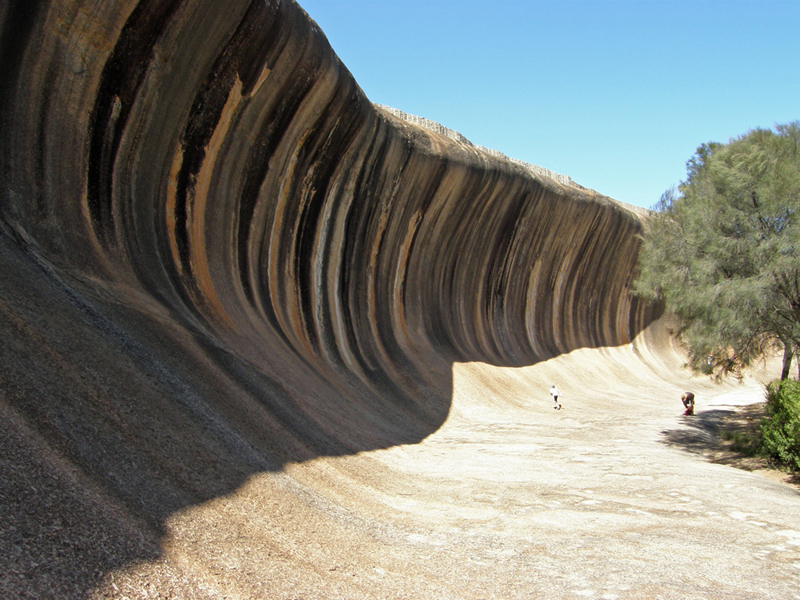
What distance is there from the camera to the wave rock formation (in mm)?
5043

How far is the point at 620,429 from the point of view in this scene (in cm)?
1439

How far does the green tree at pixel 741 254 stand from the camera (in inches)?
439

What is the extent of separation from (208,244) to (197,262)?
0.64 meters

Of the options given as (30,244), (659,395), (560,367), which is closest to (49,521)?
(30,244)

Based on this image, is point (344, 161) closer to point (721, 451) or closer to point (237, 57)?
point (237, 57)

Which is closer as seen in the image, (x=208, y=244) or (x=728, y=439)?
(x=208, y=244)

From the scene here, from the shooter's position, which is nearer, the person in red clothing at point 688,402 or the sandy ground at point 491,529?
the sandy ground at point 491,529

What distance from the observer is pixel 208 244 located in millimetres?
11070

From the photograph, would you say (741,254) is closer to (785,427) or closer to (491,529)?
(785,427)

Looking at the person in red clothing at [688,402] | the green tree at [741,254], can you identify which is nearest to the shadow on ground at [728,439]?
the person in red clothing at [688,402]

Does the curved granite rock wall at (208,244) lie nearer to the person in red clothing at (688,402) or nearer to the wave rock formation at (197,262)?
the wave rock formation at (197,262)

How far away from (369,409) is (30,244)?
6495 mm

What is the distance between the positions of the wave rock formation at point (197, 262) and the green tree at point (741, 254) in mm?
5754

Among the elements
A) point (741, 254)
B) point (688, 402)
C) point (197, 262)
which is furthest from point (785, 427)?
point (197, 262)
